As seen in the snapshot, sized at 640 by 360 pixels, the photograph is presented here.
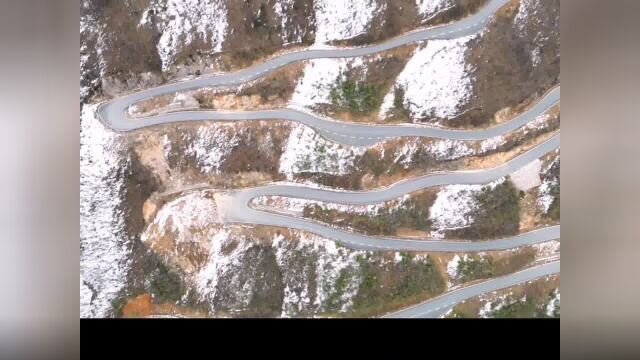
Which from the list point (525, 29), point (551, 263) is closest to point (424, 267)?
point (551, 263)

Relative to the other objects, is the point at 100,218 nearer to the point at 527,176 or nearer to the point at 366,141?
the point at 366,141

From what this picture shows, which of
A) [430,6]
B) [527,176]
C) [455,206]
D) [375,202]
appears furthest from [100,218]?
[527,176]

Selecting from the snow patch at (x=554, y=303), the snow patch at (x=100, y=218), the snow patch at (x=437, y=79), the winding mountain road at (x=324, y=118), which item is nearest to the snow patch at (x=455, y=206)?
the winding mountain road at (x=324, y=118)

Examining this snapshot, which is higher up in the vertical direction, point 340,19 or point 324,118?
point 340,19

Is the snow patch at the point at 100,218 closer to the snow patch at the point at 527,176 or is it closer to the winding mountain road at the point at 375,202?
the winding mountain road at the point at 375,202

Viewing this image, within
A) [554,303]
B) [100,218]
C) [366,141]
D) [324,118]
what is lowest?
[554,303]

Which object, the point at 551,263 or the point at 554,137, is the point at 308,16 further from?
the point at 551,263

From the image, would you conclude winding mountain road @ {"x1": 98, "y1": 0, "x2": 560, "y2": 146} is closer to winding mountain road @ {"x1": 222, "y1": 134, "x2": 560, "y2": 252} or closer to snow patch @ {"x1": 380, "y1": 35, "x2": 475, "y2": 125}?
snow patch @ {"x1": 380, "y1": 35, "x2": 475, "y2": 125}

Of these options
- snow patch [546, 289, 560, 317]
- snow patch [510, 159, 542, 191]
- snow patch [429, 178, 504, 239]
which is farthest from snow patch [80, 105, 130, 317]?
snow patch [546, 289, 560, 317]

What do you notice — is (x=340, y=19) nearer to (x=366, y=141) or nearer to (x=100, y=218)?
(x=366, y=141)

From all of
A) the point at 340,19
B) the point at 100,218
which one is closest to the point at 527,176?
the point at 340,19
